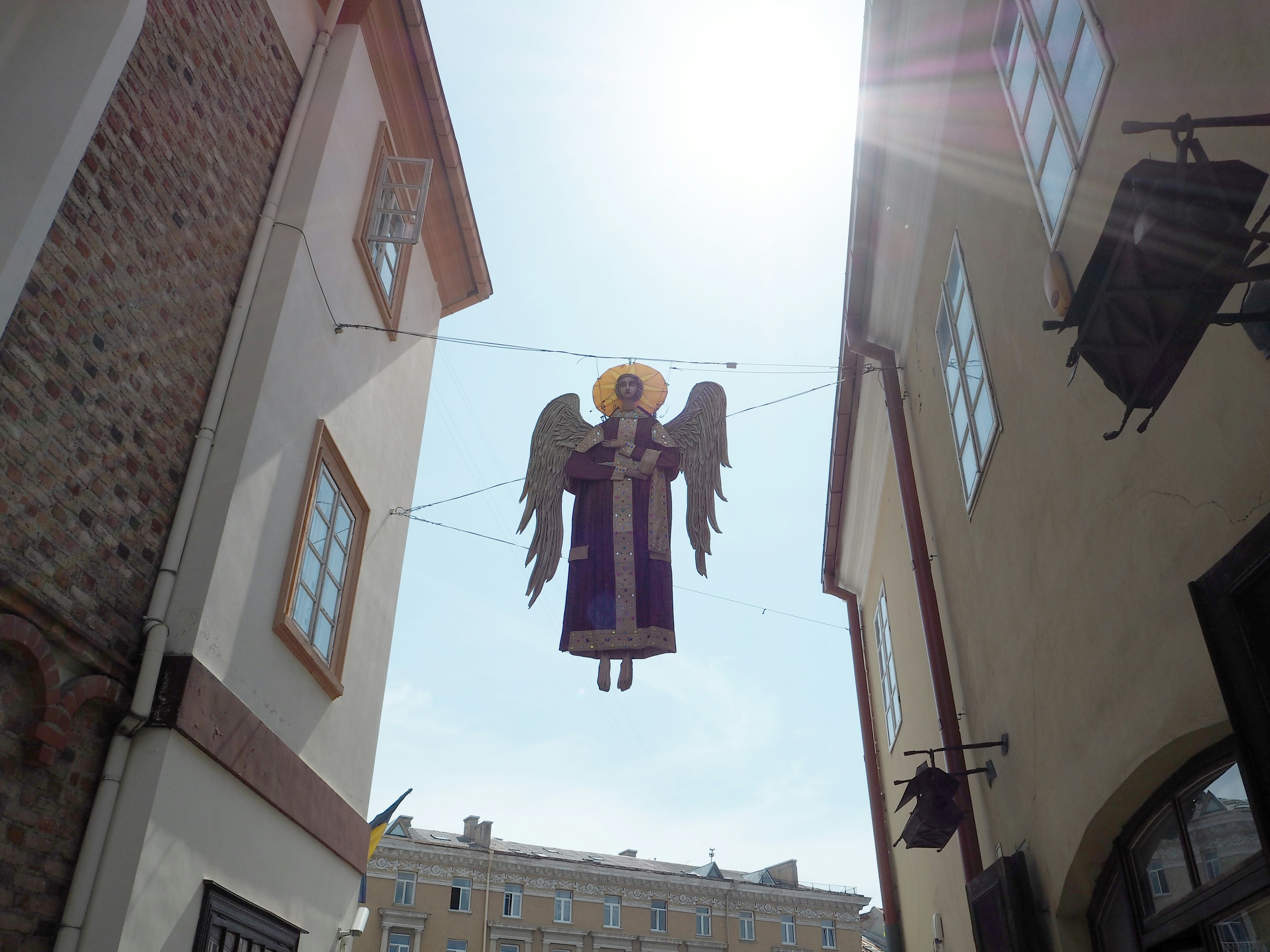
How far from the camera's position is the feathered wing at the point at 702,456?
7.39 meters

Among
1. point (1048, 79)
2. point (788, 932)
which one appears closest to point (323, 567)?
point (1048, 79)

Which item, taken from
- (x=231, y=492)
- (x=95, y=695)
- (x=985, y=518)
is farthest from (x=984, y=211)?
(x=95, y=695)

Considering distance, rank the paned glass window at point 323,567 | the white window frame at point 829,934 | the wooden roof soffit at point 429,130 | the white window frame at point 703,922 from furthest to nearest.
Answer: the white window frame at point 829,934
the white window frame at point 703,922
the wooden roof soffit at point 429,130
the paned glass window at point 323,567

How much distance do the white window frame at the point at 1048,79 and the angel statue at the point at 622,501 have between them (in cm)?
310

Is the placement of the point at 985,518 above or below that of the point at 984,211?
below

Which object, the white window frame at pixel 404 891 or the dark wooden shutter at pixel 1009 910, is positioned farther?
the white window frame at pixel 404 891

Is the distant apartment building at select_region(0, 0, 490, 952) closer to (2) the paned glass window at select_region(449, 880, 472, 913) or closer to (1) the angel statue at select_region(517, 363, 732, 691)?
(1) the angel statue at select_region(517, 363, 732, 691)

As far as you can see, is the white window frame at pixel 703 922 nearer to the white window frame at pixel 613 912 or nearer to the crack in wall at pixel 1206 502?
the white window frame at pixel 613 912

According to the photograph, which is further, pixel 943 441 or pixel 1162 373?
pixel 943 441

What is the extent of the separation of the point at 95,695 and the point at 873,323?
6684 millimetres

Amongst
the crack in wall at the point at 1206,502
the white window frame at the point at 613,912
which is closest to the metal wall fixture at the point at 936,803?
the crack in wall at the point at 1206,502

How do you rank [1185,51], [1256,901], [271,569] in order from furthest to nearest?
[271,569], [1256,901], [1185,51]

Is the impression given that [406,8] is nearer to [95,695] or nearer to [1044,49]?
[1044,49]

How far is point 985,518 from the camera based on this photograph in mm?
6109
